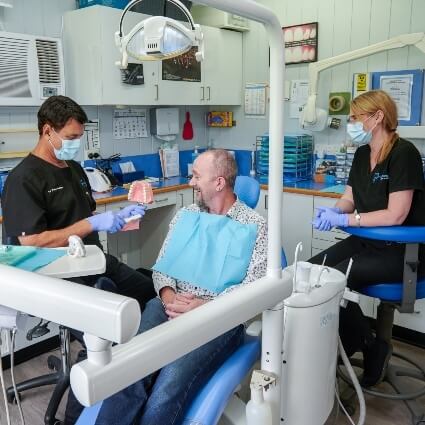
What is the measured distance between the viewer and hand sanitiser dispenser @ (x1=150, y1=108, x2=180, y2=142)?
3.81 m

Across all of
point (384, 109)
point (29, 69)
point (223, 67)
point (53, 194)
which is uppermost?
point (223, 67)

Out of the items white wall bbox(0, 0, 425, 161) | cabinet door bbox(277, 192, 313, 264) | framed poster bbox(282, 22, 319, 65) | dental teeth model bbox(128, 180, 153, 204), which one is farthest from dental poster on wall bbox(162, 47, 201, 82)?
dental teeth model bbox(128, 180, 153, 204)

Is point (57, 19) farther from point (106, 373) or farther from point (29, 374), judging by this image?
point (106, 373)

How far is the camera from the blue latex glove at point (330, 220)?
2.04 m

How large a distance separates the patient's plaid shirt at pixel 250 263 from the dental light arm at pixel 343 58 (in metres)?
1.70

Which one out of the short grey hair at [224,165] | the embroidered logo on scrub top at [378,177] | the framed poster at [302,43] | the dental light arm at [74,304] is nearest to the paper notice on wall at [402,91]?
the framed poster at [302,43]

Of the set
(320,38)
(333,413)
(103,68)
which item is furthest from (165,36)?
(320,38)

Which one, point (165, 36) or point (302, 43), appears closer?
point (165, 36)

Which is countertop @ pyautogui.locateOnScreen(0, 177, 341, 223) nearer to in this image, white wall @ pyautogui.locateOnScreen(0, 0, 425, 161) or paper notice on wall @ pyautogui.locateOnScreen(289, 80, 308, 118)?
white wall @ pyautogui.locateOnScreen(0, 0, 425, 161)

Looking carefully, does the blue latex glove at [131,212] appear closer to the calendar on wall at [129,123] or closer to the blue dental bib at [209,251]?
the blue dental bib at [209,251]

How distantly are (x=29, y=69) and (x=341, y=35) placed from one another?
7.03 ft

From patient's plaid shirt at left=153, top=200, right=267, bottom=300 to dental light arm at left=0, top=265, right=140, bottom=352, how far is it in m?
1.08

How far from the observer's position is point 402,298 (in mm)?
1954

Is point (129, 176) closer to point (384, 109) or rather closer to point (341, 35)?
point (341, 35)
